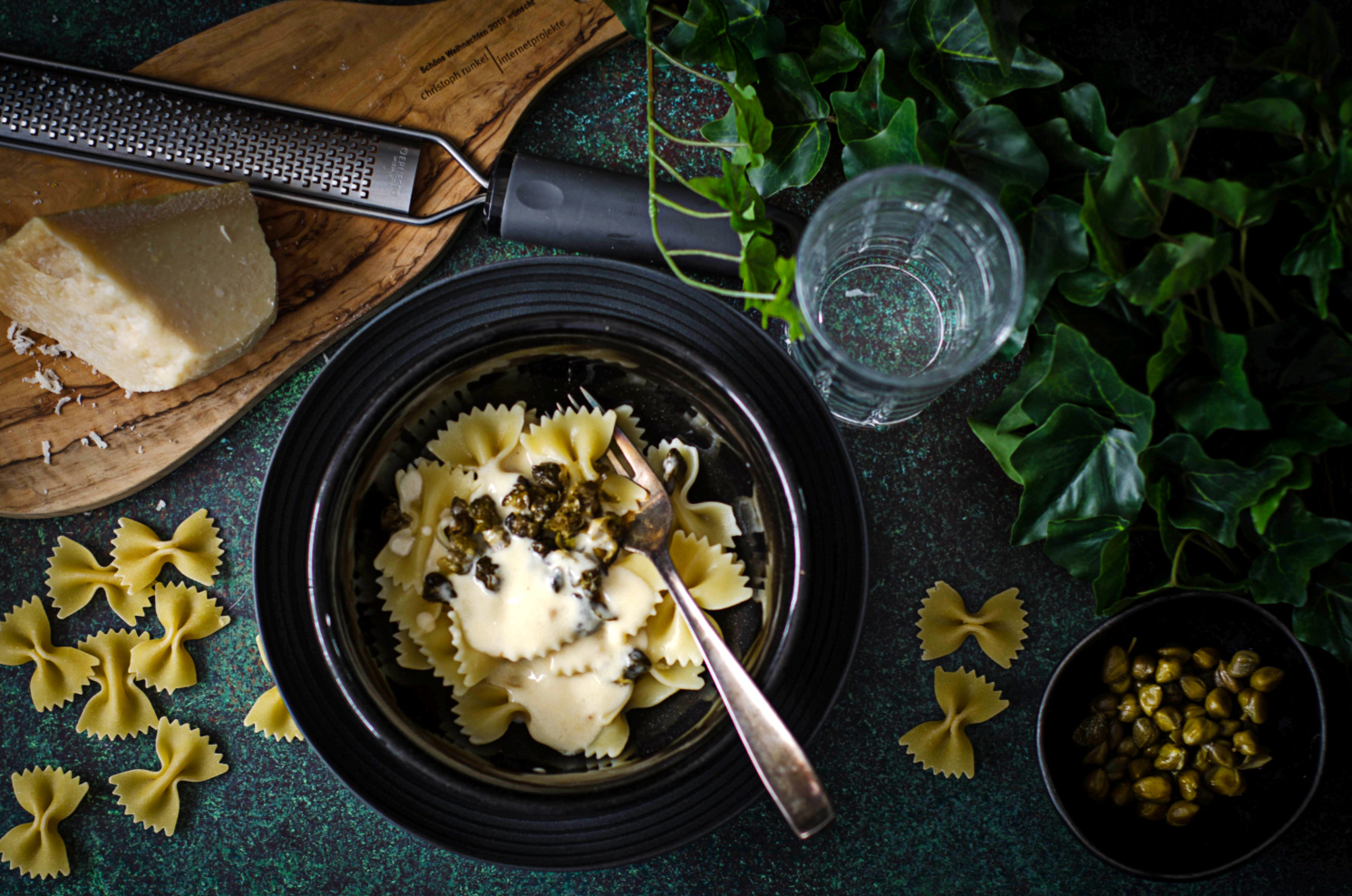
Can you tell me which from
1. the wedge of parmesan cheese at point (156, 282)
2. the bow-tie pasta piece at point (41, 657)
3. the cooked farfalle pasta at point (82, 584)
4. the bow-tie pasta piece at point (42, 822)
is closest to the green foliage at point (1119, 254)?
the wedge of parmesan cheese at point (156, 282)

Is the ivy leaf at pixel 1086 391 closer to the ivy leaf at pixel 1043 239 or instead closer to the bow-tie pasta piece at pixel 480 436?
the ivy leaf at pixel 1043 239

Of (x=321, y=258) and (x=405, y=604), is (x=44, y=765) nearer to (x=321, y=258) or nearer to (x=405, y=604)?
(x=405, y=604)

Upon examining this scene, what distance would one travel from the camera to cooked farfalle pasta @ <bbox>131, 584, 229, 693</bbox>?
5.88 feet

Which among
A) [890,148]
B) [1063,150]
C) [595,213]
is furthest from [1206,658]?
[595,213]

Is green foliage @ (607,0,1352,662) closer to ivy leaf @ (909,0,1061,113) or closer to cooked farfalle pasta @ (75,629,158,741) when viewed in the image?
ivy leaf @ (909,0,1061,113)

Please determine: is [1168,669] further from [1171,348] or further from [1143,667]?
[1171,348]

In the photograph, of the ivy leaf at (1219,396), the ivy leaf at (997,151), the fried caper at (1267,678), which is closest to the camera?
the ivy leaf at (1219,396)

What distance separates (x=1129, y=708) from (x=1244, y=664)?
0.24 meters

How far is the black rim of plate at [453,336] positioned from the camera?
1.56 metres

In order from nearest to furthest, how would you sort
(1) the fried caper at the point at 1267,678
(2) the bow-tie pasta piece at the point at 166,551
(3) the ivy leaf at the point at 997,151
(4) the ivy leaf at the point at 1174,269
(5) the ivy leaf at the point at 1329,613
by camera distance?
(4) the ivy leaf at the point at 1174,269, (3) the ivy leaf at the point at 997,151, (5) the ivy leaf at the point at 1329,613, (1) the fried caper at the point at 1267,678, (2) the bow-tie pasta piece at the point at 166,551

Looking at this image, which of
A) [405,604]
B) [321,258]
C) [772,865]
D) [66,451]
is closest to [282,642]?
[405,604]

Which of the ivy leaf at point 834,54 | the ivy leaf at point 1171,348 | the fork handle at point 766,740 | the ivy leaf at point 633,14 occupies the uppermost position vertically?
the ivy leaf at point 633,14

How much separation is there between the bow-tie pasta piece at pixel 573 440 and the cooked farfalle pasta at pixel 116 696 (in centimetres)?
100

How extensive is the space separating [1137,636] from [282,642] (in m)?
1.75
